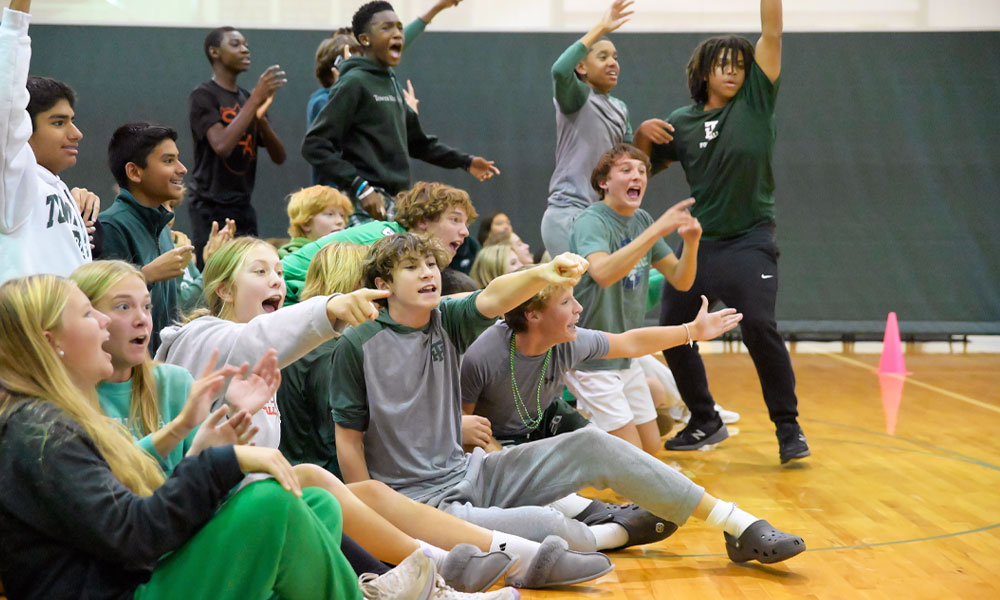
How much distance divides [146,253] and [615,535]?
5.96ft

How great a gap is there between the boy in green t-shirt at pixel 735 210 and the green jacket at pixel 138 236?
81.1 inches

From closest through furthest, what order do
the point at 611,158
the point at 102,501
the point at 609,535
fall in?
the point at 102,501 → the point at 609,535 → the point at 611,158

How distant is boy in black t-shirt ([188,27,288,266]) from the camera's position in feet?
18.3

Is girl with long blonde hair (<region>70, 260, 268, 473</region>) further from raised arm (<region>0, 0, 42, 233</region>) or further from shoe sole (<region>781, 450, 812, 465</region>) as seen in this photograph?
shoe sole (<region>781, 450, 812, 465</region>)

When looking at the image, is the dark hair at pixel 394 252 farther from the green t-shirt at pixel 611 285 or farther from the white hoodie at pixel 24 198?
the green t-shirt at pixel 611 285

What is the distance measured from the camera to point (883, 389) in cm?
623

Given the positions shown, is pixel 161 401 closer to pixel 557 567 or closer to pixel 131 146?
pixel 557 567

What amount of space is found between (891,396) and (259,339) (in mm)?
4543

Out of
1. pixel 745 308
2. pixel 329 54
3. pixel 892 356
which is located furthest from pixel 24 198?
pixel 892 356

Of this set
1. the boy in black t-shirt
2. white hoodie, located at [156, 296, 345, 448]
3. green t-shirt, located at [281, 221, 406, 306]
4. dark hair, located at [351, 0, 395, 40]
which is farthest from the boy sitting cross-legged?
the boy in black t-shirt

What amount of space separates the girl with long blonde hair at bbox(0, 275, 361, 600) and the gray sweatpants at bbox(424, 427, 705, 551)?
877mm

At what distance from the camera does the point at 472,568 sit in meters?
2.45

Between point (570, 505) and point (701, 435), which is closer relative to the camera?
point (570, 505)

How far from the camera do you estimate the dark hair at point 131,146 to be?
3.56 meters
